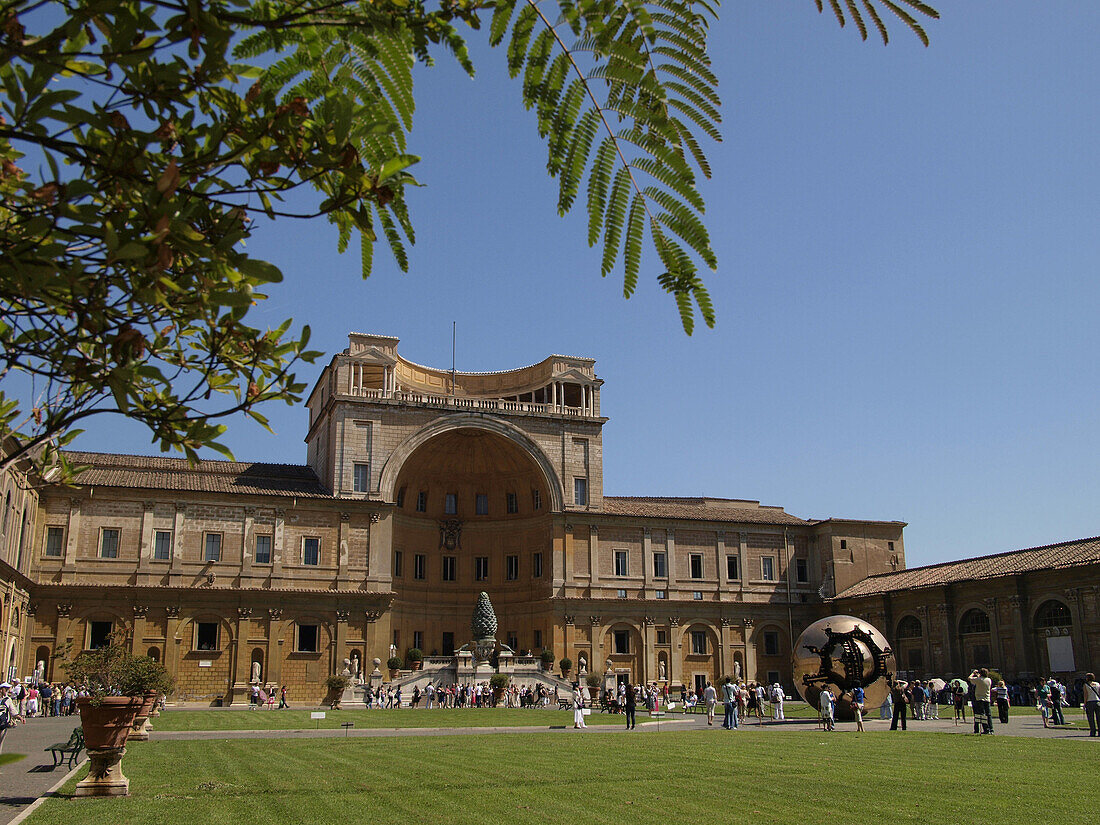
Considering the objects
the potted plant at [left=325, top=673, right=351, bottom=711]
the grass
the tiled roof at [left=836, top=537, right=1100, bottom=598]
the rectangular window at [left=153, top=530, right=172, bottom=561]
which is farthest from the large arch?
the grass

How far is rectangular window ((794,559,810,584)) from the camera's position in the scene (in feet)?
188

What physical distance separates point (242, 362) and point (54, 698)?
3947cm

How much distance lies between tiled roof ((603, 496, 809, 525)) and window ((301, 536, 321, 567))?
16.0 meters

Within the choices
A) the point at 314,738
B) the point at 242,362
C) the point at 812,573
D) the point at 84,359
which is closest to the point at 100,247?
the point at 84,359

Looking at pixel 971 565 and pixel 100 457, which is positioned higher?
pixel 100 457

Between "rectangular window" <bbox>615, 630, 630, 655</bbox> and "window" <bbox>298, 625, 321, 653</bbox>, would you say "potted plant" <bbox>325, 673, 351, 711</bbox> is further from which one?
"rectangular window" <bbox>615, 630, 630, 655</bbox>

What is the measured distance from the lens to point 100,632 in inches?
1757

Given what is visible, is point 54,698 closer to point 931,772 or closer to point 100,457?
point 100,457

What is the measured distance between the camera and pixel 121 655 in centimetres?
3091

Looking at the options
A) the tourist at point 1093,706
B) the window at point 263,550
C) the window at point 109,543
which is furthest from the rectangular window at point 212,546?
the tourist at point 1093,706

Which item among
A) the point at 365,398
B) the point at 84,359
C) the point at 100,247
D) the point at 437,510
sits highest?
the point at 365,398

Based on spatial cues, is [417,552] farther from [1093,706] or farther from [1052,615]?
[1093,706]

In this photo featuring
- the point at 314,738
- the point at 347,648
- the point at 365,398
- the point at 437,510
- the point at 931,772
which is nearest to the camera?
the point at 931,772

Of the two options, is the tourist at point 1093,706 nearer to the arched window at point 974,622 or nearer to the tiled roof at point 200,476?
the arched window at point 974,622
